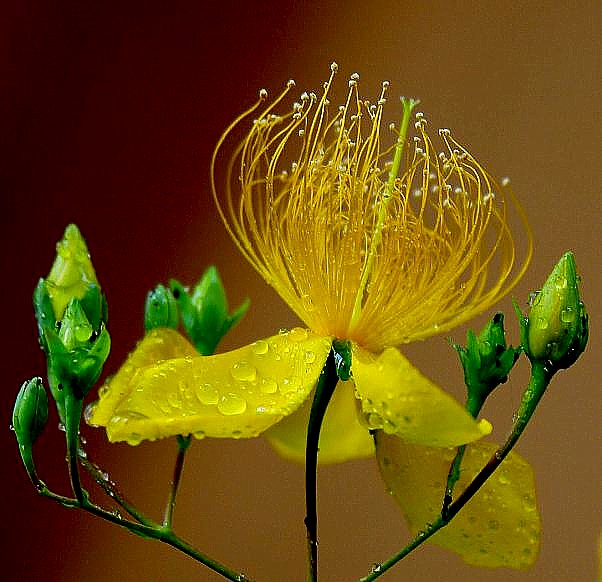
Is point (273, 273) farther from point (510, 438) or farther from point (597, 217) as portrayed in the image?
point (597, 217)

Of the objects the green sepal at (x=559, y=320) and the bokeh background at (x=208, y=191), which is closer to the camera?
the green sepal at (x=559, y=320)

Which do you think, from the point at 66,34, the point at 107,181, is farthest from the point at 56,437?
the point at 66,34

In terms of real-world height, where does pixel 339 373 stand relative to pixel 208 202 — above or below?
below

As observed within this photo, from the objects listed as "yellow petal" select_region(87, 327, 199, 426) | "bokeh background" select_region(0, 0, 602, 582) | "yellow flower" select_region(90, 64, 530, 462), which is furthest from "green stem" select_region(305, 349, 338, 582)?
"bokeh background" select_region(0, 0, 602, 582)

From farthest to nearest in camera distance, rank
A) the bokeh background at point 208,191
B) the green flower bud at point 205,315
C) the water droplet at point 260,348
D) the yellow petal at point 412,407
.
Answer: the bokeh background at point 208,191 < the green flower bud at point 205,315 < the water droplet at point 260,348 < the yellow petal at point 412,407

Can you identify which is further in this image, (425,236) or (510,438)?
(425,236)

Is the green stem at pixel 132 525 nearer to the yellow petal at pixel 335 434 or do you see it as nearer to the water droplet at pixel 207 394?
the water droplet at pixel 207 394

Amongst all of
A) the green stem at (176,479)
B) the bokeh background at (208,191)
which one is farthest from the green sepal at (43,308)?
the bokeh background at (208,191)

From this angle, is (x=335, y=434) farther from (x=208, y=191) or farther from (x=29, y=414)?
(x=208, y=191)
